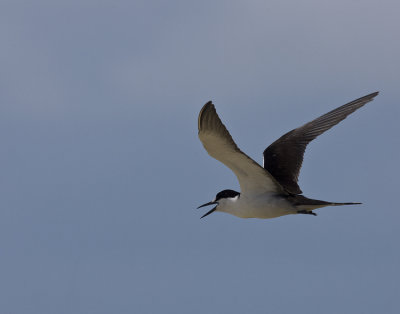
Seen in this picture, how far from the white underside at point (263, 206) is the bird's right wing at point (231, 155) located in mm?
122

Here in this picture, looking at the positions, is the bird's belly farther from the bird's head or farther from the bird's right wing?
the bird's head

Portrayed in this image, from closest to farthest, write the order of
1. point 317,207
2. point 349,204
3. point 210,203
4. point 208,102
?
point 208,102 < point 349,204 < point 317,207 < point 210,203

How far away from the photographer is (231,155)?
11.6 metres

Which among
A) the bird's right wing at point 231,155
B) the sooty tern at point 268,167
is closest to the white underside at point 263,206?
the sooty tern at point 268,167

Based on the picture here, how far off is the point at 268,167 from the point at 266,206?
6.33 ft

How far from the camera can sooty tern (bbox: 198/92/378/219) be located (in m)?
11.0

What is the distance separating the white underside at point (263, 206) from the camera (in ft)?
41.7

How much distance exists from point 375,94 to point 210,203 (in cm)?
412

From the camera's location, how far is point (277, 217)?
1306 cm

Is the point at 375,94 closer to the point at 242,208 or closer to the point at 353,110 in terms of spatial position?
the point at 353,110

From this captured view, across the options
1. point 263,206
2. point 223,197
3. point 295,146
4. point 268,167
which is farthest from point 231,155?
point 295,146

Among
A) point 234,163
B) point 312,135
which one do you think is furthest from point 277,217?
point 312,135

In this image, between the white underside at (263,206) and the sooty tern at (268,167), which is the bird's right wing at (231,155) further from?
the white underside at (263,206)

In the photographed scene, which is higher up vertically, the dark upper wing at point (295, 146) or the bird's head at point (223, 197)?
the dark upper wing at point (295, 146)
